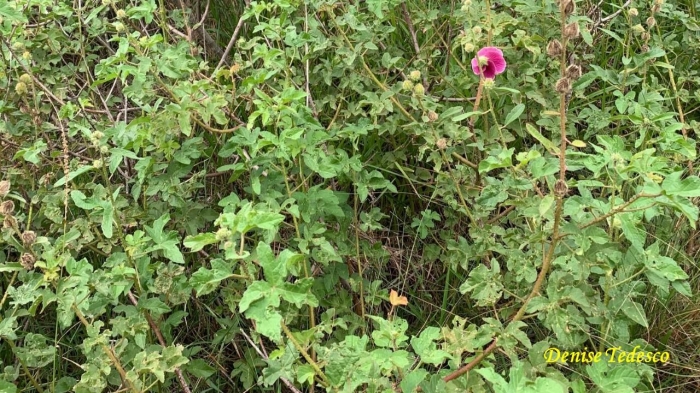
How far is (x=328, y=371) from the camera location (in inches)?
48.8

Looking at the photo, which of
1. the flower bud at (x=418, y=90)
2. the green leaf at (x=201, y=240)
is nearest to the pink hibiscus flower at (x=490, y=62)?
the flower bud at (x=418, y=90)

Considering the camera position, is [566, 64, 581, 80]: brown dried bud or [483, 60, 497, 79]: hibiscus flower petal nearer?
[566, 64, 581, 80]: brown dried bud

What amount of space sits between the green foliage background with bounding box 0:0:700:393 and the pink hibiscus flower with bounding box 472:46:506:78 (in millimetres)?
60

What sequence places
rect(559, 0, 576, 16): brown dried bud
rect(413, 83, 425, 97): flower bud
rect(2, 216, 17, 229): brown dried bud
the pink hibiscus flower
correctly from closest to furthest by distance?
rect(559, 0, 576, 16): brown dried bud → rect(2, 216, 17, 229): brown dried bud → rect(413, 83, 425, 97): flower bud → the pink hibiscus flower

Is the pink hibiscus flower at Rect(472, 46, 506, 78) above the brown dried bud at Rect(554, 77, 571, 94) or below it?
below

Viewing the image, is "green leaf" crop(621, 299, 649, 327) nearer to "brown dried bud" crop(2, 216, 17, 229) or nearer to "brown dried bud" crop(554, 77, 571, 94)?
"brown dried bud" crop(554, 77, 571, 94)

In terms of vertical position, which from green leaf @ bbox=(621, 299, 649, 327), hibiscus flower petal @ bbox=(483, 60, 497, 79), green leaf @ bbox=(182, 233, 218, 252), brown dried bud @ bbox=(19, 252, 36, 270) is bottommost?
green leaf @ bbox=(621, 299, 649, 327)

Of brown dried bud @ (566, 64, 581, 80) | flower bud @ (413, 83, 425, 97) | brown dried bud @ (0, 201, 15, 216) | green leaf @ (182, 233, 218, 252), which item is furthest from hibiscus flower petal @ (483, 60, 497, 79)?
brown dried bud @ (0, 201, 15, 216)

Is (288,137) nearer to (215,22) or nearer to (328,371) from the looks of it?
(328,371)

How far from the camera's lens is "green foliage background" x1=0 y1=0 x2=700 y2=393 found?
129cm

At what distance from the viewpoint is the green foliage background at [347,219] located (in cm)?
129

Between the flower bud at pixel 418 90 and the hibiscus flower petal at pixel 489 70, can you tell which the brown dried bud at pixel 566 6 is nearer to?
the flower bud at pixel 418 90

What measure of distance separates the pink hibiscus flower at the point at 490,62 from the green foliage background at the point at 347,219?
6 cm

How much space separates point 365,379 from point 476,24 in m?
1.13
